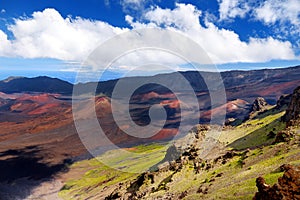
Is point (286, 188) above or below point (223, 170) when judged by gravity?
above

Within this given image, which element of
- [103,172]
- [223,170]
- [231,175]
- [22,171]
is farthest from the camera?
[22,171]

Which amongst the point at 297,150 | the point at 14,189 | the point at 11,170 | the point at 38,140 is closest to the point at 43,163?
the point at 11,170

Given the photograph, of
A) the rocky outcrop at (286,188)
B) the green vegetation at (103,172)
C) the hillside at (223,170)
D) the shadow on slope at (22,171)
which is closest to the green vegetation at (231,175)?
the hillside at (223,170)

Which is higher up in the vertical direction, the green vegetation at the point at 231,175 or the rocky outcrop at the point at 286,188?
the rocky outcrop at the point at 286,188

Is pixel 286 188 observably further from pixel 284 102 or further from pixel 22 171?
pixel 22 171

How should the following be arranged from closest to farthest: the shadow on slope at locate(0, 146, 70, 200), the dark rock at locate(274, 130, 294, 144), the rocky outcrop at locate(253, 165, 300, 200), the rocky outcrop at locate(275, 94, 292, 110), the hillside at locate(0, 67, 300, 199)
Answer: the rocky outcrop at locate(253, 165, 300, 200) → the hillside at locate(0, 67, 300, 199) → the dark rock at locate(274, 130, 294, 144) → the rocky outcrop at locate(275, 94, 292, 110) → the shadow on slope at locate(0, 146, 70, 200)

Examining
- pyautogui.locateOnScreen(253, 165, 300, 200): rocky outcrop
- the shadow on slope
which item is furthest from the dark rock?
the shadow on slope

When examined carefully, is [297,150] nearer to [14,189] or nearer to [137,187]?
[137,187]

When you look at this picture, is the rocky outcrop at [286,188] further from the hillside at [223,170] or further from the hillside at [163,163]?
the hillside at [223,170]

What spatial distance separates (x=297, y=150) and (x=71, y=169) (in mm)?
106118

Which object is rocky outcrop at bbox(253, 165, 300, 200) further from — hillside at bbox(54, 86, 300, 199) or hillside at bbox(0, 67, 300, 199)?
hillside at bbox(54, 86, 300, 199)

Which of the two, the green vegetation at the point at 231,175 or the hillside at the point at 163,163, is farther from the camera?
the hillside at the point at 163,163

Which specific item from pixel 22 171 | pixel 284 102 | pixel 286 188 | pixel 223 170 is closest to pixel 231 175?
pixel 223 170

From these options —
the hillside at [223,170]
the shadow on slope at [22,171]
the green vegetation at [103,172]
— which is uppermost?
the hillside at [223,170]
